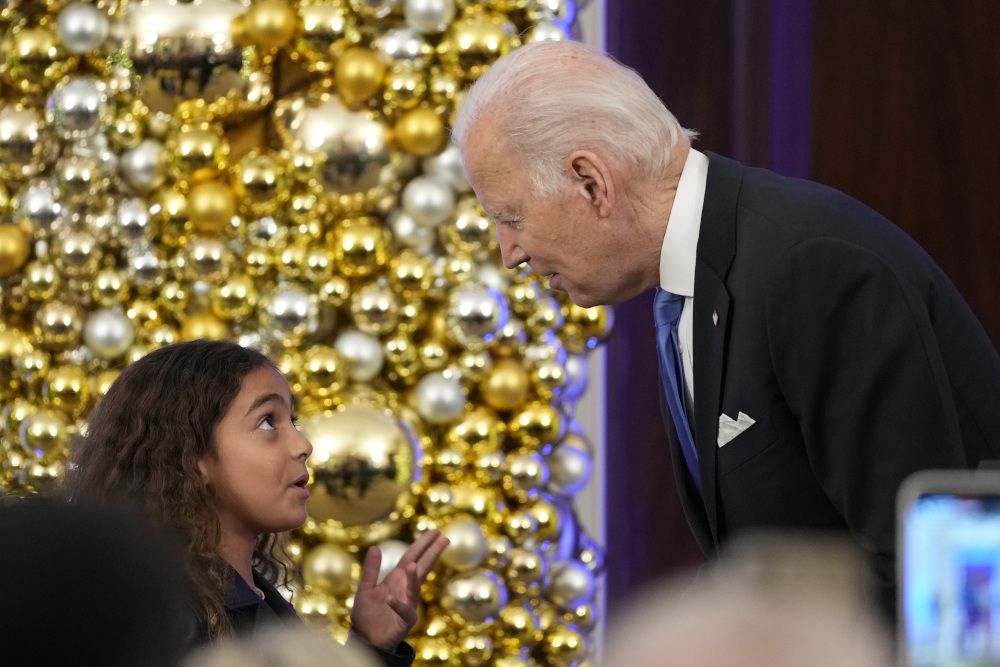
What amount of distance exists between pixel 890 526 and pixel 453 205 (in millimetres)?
1199

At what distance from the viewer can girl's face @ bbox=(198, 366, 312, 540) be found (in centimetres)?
185

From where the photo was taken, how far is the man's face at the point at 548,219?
1.66 m

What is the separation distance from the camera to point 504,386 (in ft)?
7.92

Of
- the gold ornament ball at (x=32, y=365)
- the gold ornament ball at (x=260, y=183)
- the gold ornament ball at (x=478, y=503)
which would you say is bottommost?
the gold ornament ball at (x=478, y=503)

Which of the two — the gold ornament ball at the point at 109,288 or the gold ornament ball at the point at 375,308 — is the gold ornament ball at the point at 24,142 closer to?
the gold ornament ball at the point at 109,288

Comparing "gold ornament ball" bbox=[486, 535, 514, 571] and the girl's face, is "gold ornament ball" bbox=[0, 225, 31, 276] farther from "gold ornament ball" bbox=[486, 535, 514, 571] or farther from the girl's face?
"gold ornament ball" bbox=[486, 535, 514, 571]

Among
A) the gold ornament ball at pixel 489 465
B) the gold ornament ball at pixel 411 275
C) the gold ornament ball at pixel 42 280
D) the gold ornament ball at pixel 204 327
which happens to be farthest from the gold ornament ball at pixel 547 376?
the gold ornament ball at pixel 42 280

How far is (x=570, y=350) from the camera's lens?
2.56 m

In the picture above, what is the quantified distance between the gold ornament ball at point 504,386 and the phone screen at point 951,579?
6.01 feet

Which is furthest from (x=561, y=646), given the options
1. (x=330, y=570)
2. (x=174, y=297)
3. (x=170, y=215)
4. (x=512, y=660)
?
(x=170, y=215)

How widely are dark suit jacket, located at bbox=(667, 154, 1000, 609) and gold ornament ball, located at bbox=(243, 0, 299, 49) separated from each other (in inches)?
40.4

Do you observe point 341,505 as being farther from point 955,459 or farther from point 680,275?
point 955,459

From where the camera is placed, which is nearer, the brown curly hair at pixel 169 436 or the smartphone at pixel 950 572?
the smartphone at pixel 950 572

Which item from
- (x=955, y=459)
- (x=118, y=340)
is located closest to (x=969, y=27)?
(x=955, y=459)
